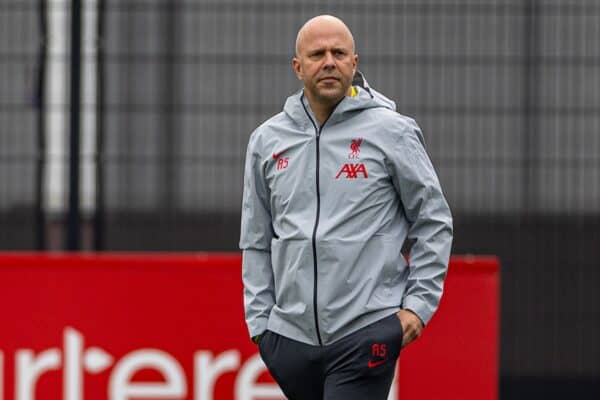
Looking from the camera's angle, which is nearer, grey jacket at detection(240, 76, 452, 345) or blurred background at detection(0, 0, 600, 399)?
grey jacket at detection(240, 76, 452, 345)

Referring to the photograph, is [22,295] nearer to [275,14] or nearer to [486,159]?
[275,14]

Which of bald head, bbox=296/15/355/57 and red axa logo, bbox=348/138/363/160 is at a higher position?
bald head, bbox=296/15/355/57

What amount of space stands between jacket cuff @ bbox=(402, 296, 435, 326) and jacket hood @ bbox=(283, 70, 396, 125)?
0.56 metres

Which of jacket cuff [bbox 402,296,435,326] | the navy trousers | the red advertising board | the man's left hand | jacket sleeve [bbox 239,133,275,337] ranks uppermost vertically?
jacket sleeve [bbox 239,133,275,337]

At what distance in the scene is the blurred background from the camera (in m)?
7.26

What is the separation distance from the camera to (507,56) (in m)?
7.35

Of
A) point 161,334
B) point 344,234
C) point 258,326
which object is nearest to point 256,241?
point 258,326

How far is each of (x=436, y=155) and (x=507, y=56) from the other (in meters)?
0.62

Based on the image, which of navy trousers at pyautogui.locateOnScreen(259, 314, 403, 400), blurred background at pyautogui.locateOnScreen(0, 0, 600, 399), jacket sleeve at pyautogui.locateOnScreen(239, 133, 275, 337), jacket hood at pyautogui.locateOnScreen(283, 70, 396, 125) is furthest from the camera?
blurred background at pyautogui.locateOnScreen(0, 0, 600, 399)

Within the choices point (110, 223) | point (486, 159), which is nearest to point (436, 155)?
point (486, 159)

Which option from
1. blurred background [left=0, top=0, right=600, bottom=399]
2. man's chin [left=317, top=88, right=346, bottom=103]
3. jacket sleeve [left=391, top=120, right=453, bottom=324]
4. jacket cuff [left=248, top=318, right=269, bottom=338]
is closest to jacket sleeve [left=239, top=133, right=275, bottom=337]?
jacket cuff [left=248, top=318, right=269, bottom=338]

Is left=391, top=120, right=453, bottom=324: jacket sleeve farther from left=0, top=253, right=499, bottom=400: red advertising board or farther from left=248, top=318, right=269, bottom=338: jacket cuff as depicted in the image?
left=0, top=253, right=499, bottom=400: red advertising board

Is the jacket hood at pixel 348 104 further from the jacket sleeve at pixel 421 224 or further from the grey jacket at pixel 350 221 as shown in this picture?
the jacket sleeve at pixel 421 224

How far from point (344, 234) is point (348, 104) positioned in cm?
38
